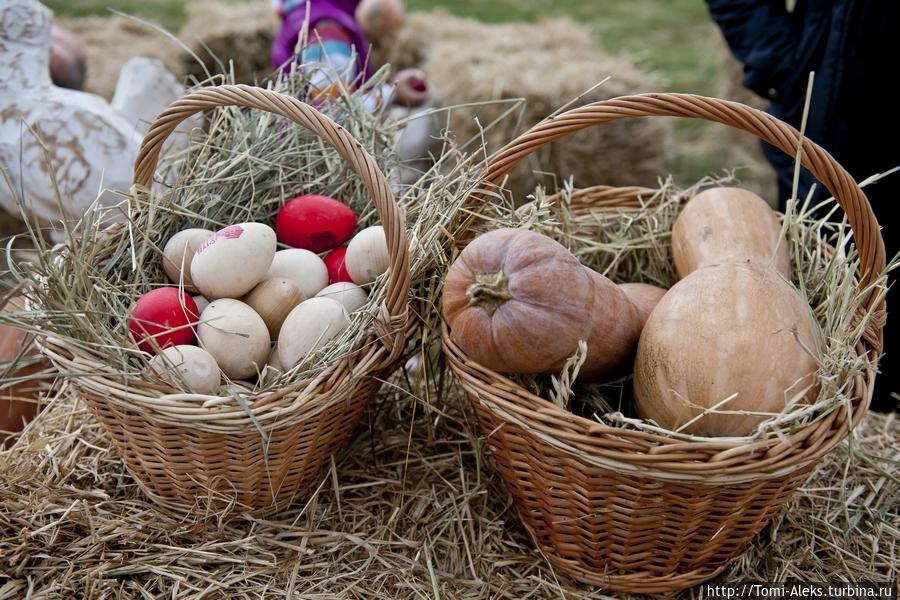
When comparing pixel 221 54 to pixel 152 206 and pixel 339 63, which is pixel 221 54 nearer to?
pixel 339 63

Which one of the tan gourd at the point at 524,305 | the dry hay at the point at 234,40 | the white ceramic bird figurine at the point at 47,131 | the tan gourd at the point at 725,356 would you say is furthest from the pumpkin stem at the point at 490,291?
the dry hay at the point at 234,40

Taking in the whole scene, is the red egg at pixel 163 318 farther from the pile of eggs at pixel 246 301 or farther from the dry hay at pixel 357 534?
the dry hay at pixel 357 534

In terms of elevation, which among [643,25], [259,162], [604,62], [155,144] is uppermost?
[155,144]

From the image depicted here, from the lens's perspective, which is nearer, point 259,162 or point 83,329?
point 83,329

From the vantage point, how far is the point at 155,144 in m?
1.60

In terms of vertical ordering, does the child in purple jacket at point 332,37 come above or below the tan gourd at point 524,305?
below

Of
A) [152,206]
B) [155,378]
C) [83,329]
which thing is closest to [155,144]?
[152,206]

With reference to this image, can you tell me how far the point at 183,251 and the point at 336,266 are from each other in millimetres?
339

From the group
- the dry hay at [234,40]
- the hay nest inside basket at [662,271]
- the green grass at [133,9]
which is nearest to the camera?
the hay nest inside basket at [662,271]

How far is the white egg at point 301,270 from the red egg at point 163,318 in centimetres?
21

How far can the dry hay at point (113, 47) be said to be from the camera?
3.89 m

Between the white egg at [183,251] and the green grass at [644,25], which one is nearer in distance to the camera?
the white egg at [183,251]

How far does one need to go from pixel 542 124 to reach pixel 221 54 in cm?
364

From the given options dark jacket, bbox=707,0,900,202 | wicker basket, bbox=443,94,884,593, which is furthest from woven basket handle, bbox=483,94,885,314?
dark jacket, bbox=707,0,900,202
